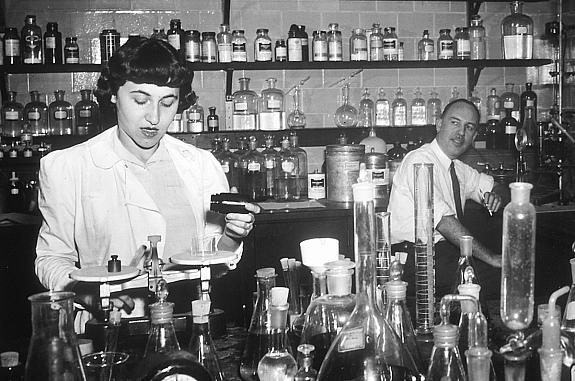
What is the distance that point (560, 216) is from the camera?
371 centimetres

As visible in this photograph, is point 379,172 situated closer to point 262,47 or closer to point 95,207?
point 262,47

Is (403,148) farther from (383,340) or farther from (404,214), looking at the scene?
(383,340)

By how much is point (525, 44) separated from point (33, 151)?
296 centimetres

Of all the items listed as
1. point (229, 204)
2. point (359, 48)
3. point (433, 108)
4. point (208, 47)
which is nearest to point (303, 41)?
point (359, 48)

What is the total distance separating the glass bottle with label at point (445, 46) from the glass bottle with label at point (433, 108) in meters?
0.27

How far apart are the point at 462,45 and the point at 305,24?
0.95 meters

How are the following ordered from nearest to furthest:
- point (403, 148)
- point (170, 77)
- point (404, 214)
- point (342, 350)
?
point (342, 350)
point (170, 77)
point (404, 214)
point (403, 148)

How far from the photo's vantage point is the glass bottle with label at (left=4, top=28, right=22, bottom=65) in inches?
144

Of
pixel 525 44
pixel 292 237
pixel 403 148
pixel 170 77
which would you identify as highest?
pixel 525 44

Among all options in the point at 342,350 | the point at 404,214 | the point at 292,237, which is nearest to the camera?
the point at 342,350

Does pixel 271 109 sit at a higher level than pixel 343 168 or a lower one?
higher

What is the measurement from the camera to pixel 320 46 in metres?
3.98

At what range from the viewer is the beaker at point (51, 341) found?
997 mm

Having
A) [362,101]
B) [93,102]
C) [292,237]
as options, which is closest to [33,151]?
[93,102]
